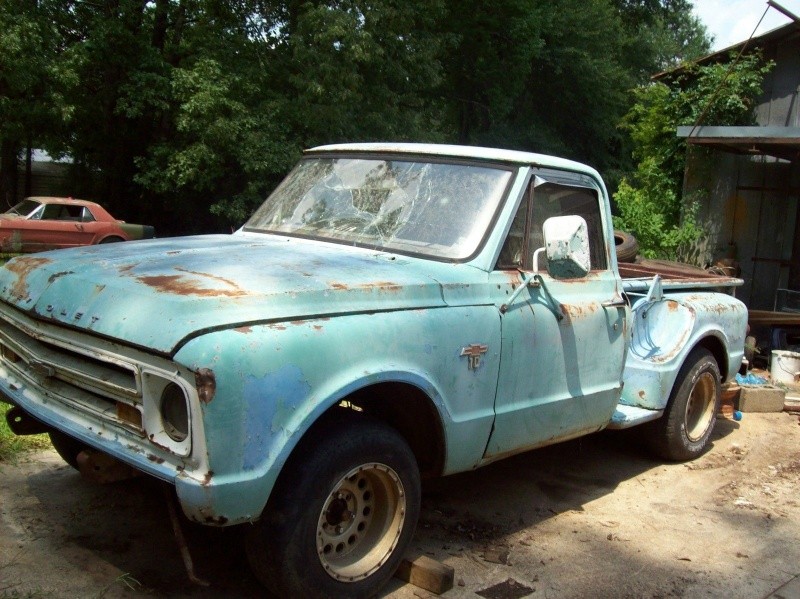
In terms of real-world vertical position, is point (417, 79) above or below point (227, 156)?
above

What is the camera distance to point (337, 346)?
3262mm

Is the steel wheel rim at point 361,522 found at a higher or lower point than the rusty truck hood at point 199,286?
lower

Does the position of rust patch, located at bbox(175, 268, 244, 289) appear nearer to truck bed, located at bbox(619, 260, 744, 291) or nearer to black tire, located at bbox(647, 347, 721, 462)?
truck bed, located at bbox(619, 260, 744, 291)

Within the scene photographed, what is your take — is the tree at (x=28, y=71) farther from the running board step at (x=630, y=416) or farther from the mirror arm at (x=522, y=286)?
the mirror arm at (x=522, y=286)

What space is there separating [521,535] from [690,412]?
2363 mm

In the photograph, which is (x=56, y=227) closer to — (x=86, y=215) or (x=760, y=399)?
(x=86, y=215)

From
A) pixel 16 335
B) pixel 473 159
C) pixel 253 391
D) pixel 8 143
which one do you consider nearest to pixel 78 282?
pixel 16 335

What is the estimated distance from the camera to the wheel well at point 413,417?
373cm

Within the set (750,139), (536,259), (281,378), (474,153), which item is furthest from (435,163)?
(750,139)

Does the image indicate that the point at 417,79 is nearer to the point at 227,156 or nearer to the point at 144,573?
the point at 227,156

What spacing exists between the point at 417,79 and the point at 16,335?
64.2 feet

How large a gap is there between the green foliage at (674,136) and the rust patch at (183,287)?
10235 millimetres

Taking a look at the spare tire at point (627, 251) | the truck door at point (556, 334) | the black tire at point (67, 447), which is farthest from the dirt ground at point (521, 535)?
the spare tire at point (627, 251)

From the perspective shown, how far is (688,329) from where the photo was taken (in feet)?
19.1
